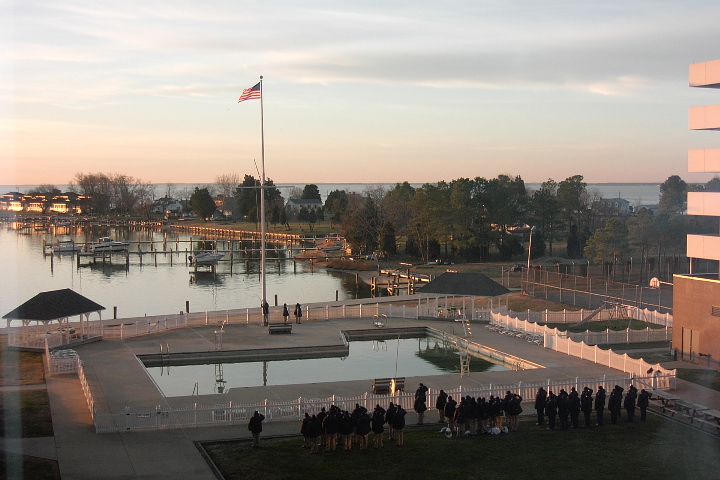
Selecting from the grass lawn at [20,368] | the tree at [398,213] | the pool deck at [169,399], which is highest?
the tree at [398,213]

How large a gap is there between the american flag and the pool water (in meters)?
14.4

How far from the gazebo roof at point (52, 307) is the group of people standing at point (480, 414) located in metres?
18.7

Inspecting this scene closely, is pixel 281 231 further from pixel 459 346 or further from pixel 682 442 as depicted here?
pixel 682 442

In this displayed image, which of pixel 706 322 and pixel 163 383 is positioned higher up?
pixel 706 322

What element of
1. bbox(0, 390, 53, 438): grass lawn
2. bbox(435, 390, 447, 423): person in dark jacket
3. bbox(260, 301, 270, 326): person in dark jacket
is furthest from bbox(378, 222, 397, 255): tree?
bbox(435, 390, 447, 423): person in dark jacket

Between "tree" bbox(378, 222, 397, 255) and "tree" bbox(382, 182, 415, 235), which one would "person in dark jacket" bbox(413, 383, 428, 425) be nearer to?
"tree" bbox(378, 222, 397, 255)

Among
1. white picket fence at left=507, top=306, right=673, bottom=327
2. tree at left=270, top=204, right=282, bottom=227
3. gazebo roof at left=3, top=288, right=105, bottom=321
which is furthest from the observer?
tree at left=270, top=204, right=282, bottom=227

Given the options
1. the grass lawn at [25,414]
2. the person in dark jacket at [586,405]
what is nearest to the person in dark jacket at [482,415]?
the person in dark jacket at [586,405]

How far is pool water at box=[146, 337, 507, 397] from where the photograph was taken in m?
30.0

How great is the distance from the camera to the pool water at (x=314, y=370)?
98.3 ft

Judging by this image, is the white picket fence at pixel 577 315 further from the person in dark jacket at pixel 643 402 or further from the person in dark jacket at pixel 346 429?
the person in dark jacket at pixel 346 429

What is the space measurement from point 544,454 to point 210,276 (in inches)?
2897

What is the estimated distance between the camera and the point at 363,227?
338ft

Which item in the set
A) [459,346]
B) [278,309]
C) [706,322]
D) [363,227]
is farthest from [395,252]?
[706,322]
